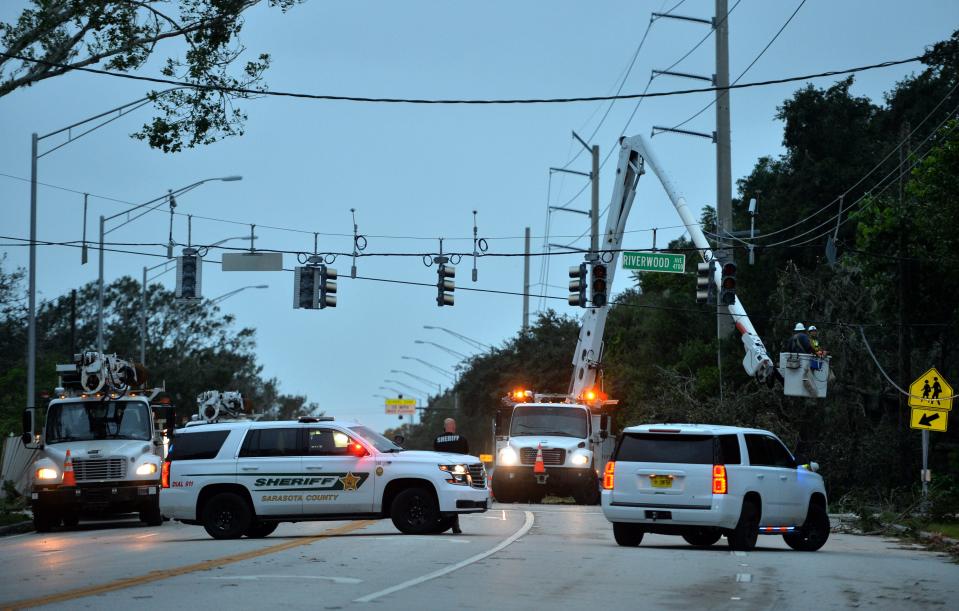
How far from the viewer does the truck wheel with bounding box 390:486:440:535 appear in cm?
2186

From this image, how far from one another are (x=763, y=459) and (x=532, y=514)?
9.84 metres

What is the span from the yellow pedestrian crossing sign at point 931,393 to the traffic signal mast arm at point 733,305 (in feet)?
15.0

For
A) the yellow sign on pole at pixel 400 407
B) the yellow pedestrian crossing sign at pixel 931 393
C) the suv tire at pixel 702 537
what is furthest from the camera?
the yellow sign on pole at pixel 400 407

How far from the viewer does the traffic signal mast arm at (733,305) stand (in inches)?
1366

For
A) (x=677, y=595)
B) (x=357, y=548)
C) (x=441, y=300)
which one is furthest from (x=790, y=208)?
(x=677, y=595)

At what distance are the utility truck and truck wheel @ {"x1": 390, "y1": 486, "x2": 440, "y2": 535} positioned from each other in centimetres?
857

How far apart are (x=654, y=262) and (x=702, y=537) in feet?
50.6

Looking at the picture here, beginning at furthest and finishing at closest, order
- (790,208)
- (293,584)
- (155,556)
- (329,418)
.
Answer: (790,208) < (329,418) < (155,556) < (293,584)

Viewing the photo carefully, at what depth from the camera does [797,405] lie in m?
41.1

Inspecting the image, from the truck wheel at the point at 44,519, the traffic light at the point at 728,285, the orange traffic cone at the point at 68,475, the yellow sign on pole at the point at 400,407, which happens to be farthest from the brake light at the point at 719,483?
the yellow sign on pole at the point at 400,407

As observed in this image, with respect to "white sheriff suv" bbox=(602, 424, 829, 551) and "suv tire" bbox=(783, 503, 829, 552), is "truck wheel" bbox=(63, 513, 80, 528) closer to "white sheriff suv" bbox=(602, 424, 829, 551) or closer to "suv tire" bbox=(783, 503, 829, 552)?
"white sheriff suv" bbox=(602, 424, 829, 551)

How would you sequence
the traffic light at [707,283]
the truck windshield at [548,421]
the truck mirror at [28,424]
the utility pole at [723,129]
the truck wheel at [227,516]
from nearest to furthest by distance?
the truck wheel at [227,516], the truck mirror at [28,424], the traffic light at [707,283], the truck windshield at [548,421], the utility pole at [723,129]

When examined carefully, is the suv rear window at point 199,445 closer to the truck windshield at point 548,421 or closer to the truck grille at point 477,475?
the truck grille at point 477,475

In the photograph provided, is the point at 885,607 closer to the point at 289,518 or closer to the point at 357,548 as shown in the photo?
the point at 357,548
